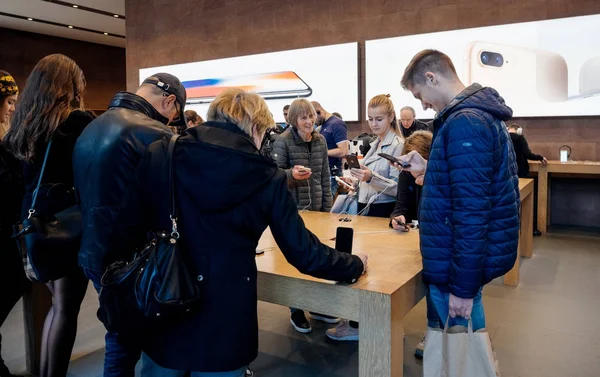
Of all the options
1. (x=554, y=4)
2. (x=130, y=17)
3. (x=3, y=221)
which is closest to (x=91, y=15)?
(x=130, y=17)

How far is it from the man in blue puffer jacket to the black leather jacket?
903mm

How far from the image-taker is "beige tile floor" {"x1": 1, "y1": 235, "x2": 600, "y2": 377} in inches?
95.7

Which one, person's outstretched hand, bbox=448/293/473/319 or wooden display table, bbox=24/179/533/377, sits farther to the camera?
person's outstretched hand, bbox=448/293/473/319

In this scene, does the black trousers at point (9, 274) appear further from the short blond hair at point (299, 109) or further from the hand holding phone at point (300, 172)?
the short blond hair at point (299, 109)

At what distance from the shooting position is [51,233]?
1.80m

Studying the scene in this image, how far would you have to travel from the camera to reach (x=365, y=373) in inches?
57.3

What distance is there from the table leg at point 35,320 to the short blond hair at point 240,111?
1.61 metres

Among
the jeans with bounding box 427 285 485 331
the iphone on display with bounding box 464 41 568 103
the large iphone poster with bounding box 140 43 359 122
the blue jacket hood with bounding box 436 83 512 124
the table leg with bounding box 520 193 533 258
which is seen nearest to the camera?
the blue jacket hood with bounding box 436 83 512 124

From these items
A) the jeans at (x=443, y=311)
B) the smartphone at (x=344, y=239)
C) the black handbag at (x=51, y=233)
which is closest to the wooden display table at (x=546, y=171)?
the jeans at (x=443, y=311)

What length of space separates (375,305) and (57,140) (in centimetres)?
130

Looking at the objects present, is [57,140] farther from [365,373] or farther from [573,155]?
[573,155]

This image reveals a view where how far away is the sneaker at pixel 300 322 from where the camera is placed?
2879 mm

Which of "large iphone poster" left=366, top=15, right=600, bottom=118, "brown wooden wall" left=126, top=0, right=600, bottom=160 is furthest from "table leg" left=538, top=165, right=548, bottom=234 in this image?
"large iphone poster" left=366, top=15, right=600, bottom=118

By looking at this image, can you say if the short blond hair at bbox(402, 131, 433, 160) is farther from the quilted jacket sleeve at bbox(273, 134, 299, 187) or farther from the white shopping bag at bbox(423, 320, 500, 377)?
the white shopping bag at bbox(423, 320, 500, 377)
